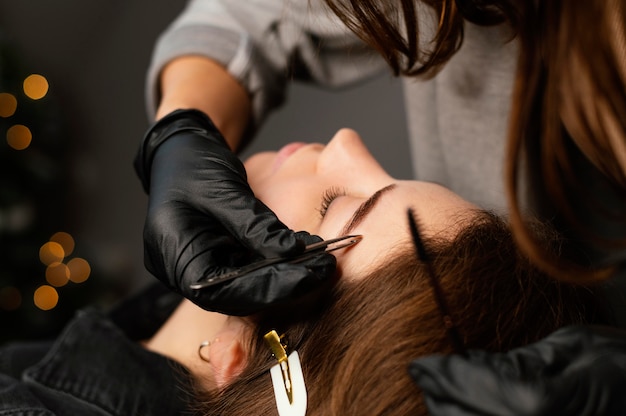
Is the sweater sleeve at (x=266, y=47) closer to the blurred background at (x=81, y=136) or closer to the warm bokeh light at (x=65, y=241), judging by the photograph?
the blurred background at (x=81, y=136)

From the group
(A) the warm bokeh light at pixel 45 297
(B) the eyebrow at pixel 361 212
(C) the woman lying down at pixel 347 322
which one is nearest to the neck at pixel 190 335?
(C) the woman lying down at pixel 347 322

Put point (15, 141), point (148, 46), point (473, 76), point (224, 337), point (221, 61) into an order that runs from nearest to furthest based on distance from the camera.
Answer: point (224, 337) < point (473, 76) < point (221, 61) < point (15, 141) < point (148, 46)

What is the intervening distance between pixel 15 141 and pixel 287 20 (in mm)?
958

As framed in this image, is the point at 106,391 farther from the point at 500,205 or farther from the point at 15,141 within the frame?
the point at 15,141

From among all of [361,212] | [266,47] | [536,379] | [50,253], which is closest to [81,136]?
[50,253]

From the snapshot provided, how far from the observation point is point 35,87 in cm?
184

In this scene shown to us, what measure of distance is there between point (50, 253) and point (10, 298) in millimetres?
168

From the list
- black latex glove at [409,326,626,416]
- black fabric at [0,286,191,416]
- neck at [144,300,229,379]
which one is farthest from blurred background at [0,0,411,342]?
black latex glove at [409,326,626,416]

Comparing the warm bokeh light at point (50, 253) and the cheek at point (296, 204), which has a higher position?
the cheek at point (296, 204)

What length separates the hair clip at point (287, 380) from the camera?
0.71m

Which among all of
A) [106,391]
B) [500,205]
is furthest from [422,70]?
[106,391]

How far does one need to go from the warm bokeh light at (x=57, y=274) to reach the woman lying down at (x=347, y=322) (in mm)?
891

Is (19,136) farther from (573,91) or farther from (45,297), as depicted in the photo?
(573,91)

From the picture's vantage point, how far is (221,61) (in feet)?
3.87
